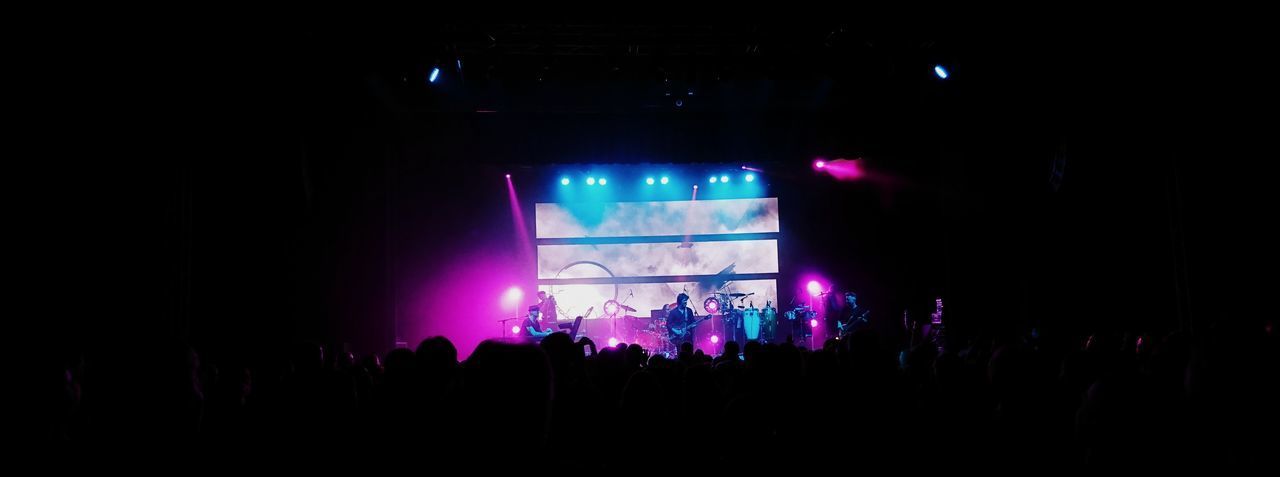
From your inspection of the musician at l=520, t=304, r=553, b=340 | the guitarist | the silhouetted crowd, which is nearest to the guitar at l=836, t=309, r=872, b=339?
the guitarist

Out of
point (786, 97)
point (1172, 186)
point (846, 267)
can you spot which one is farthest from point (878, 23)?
point (846, 267)

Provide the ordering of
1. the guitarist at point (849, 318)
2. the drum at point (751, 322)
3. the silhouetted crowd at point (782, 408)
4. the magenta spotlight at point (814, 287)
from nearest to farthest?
the silhouetted crowd at point (782, 408) → the guitarist at point (849, 318) → the drum at point (751, 322) → the magenta spotlight at point (814, 287)

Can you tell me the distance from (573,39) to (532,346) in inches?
293

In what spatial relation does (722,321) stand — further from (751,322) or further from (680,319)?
(680,319)

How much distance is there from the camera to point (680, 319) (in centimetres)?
1476

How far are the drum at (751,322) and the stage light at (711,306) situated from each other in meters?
0.56

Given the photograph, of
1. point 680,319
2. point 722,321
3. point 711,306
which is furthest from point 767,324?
point 680,319

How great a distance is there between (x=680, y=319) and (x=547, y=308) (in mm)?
2548

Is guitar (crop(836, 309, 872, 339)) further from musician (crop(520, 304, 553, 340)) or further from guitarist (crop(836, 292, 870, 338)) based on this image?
musician (crop(520, 304, 553, 340))

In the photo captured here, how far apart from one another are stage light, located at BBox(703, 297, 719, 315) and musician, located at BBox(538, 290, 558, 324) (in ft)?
9.33

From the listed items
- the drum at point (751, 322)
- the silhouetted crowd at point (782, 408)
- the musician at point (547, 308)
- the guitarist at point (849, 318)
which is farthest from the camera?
the musician at point (547, 308)

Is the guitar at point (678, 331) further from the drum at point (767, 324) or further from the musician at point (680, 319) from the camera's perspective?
the drum at point (767, 324)

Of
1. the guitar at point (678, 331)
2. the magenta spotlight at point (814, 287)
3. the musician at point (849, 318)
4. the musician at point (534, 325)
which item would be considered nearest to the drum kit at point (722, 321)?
the guitar at point (678, 331)

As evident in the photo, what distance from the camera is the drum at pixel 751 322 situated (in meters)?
15.0
